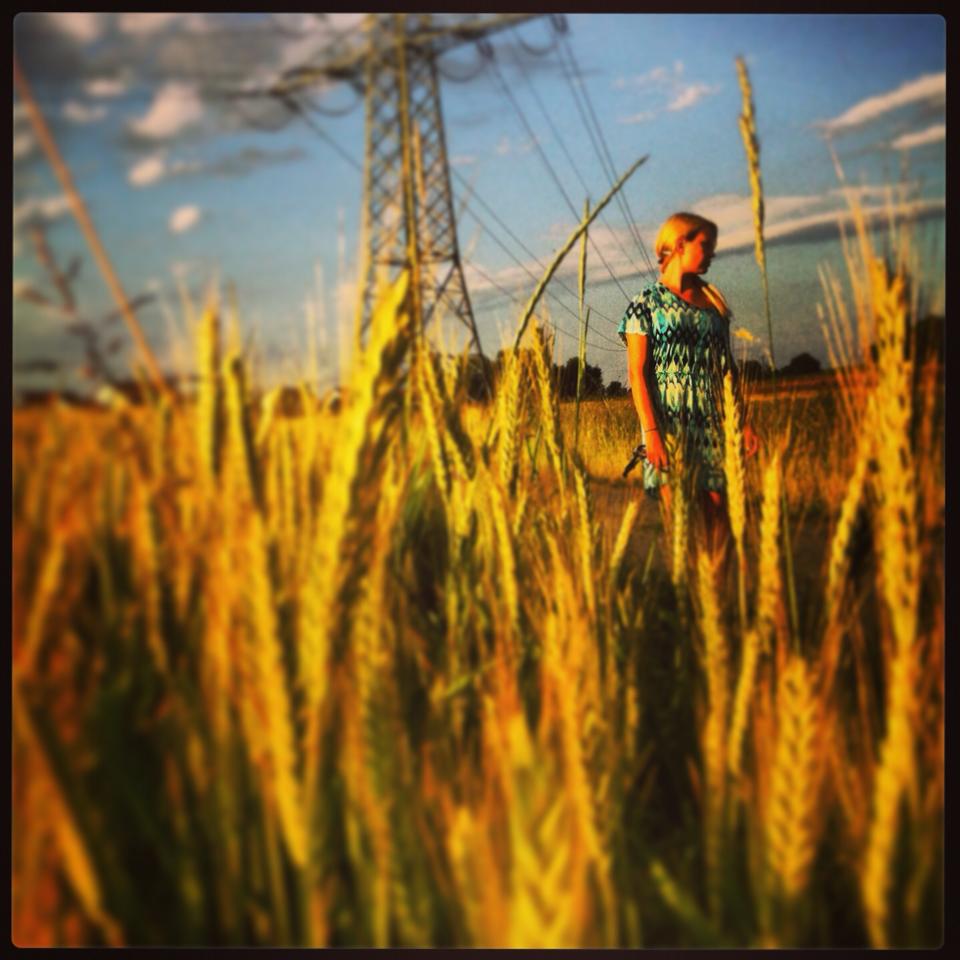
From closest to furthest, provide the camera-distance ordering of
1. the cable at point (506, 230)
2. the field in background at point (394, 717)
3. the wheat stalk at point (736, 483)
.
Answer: the field in background at point (394, 717) < the wheat stalk at point (736, 483) < the cable at point (506, 230)

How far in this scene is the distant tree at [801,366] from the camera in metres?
1.16

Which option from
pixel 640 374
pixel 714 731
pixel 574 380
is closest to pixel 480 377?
pixel 574 380

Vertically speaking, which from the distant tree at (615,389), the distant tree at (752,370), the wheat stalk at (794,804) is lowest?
the wheat stalk at (794,804)

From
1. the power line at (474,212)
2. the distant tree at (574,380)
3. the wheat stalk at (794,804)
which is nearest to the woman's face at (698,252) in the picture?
the power line at (474,212)

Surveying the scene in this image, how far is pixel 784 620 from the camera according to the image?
3.26ft

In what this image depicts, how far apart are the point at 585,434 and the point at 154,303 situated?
2.08ft

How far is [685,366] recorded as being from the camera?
1.24 metres

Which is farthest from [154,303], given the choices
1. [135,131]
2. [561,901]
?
[561,901]

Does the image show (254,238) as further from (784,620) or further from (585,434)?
(784,620)

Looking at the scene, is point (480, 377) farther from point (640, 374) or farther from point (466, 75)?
point (466, 75)

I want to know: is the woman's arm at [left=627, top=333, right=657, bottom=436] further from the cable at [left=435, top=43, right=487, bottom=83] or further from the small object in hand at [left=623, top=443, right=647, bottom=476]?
the cable at [left=435, top=43, right=487, bottom=83]

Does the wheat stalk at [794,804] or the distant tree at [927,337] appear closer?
the wheat stalk at [794,804]

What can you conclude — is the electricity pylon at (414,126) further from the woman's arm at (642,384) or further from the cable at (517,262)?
the woman's arm at (642,384)

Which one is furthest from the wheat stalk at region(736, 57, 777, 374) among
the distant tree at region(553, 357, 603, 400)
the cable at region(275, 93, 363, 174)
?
the cable at region(275, 93, 363, 174)
